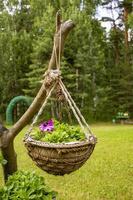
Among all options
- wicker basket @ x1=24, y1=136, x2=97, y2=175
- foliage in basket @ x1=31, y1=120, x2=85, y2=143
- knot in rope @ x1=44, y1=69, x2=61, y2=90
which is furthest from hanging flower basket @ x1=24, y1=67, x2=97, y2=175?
knot in rope @ x1=44, y1=69, x2=61, y2=90

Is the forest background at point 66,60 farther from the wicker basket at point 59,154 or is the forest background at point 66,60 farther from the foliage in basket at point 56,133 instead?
the wicker basket at point 59,154

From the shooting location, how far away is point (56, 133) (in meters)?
3.19

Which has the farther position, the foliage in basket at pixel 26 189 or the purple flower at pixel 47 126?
the purple flower at pixel 47 126

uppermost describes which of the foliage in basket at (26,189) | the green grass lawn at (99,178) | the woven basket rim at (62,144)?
the woven basket rim at (62,144)

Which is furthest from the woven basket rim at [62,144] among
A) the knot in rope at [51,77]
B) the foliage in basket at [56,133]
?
the knot in rope at [51,77]

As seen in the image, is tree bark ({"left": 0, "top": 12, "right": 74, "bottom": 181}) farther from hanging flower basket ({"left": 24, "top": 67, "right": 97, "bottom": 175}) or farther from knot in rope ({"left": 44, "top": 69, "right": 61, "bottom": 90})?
hanging flower basket ({"left": 24, "top": 67, "right": 97, "bottom": 175})

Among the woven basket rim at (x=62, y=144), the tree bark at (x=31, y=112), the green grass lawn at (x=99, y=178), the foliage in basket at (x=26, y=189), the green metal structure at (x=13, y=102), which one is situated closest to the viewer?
the woven basket rim at (x=62, y=144)

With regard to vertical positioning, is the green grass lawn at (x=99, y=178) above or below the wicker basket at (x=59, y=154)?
below

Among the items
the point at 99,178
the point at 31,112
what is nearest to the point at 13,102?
the point at 99,178

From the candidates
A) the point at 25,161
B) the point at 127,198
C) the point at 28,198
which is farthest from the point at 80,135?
the point at 25,161

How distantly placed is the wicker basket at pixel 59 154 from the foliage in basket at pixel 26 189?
0.21 metres

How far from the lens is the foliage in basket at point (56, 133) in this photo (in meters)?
3.16

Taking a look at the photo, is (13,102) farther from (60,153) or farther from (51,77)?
(60,153)

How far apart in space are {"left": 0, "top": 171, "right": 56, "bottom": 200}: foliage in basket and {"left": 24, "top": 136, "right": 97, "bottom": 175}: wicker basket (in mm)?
208
